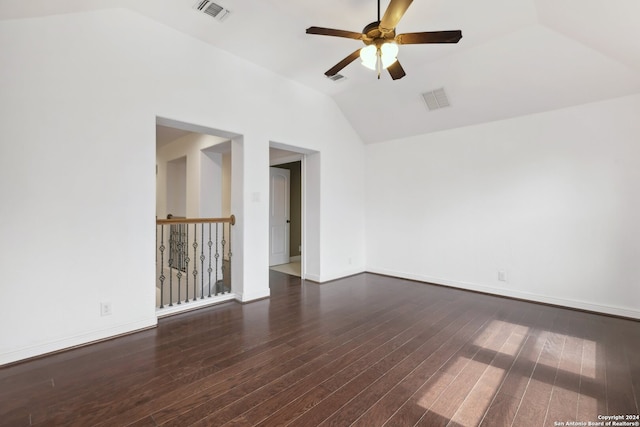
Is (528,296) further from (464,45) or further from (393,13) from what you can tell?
(393,13)

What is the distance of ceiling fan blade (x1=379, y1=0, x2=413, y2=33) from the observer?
1905 millimetres

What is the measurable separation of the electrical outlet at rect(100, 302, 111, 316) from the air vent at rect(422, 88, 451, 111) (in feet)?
15.1

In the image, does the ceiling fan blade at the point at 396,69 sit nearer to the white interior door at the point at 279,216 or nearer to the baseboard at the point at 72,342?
the baseboard at the point at 72,342

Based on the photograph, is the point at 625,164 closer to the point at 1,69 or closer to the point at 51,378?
the point at 51,378

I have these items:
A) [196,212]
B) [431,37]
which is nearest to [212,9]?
[431,37]

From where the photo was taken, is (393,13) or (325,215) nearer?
(393,13)

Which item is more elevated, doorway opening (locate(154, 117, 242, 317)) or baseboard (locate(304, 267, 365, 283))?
doorway opening (locate(154, 117, 242, 317))

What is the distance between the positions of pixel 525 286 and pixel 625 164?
1.80 meters

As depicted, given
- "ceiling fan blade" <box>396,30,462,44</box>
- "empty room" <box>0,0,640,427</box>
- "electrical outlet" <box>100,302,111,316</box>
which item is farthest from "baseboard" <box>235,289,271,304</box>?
"ceiling fan blade" <box>396,30,462,44</box>

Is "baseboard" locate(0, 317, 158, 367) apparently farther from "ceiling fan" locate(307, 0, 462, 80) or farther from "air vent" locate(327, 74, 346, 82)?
"air vent" locate(327, 74, 346, 82)

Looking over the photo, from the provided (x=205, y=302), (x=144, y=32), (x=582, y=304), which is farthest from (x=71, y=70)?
(x=582, y=304)

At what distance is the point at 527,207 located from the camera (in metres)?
3.88

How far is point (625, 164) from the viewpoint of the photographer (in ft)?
10.7

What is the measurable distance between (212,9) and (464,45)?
2.78 metres
